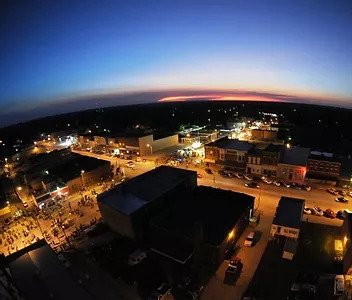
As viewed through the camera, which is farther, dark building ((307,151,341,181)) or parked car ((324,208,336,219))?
dark building ((307,151,341,181))

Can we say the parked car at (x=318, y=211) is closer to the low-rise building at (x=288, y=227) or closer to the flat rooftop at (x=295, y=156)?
the low-rise building at (x=288, y=227)

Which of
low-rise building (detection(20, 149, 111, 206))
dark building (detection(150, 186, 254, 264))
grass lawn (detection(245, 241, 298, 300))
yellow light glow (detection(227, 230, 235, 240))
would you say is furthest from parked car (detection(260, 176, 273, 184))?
low-rise building (detection(20, 149, 111, 206))

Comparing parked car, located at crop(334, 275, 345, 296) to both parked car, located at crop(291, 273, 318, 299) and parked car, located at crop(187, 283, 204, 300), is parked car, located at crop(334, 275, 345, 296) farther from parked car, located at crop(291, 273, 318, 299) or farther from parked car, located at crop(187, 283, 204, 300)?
parked car, located at crop(187, 283, 204, 300)

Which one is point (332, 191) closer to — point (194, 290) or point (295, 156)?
point (295, 156)

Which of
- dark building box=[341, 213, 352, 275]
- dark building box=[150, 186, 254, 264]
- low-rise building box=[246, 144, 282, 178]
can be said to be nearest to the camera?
dark building box=[341, 213, 352, 275]

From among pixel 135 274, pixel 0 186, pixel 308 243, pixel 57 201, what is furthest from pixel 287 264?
pixel 0 186

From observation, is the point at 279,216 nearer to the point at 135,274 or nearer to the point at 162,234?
the point at 162,234

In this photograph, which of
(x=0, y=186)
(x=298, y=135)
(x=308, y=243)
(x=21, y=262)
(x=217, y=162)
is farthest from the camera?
(x=298, y=135)
